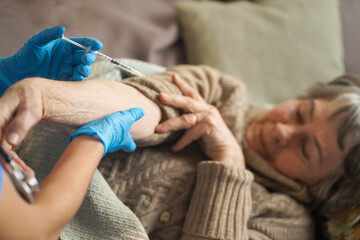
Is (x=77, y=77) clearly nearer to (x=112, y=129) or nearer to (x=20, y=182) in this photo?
(x=112, y=129)

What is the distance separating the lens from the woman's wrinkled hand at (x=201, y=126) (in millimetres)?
871

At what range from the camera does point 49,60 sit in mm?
693

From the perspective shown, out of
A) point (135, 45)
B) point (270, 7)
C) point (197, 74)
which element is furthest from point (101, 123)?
point (270, 7)

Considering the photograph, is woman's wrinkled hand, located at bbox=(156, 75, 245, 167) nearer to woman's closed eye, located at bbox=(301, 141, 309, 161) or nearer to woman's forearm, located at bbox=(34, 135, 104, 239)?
woman's closed eye, located at bbox=(301, 141, 309, 161)

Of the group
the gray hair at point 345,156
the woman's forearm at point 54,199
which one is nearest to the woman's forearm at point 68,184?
the woman's forearm at point 54,199

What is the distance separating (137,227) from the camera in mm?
721

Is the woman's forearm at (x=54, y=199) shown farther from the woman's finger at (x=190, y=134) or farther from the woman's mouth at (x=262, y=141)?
the woman's mouth at (x=262, y=141)

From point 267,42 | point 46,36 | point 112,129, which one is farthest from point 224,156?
point 267,42

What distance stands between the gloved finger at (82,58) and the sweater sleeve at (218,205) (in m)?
0.42

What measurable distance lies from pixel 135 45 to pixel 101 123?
2.42 ft

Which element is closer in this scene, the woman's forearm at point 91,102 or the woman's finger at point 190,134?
the woman's forearm at point 91,102

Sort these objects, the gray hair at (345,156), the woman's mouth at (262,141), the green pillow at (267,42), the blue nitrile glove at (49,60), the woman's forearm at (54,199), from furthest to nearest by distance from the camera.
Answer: the green pillow at (267,42) → the woman's mouth at (262,141) → the gray hair at (345,156) → the blue nitrile glove at (49,60) → the woman's forearm at (54,199)

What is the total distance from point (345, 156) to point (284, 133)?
0.21 meters

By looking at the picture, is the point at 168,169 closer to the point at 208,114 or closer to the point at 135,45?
the point at 208,114
